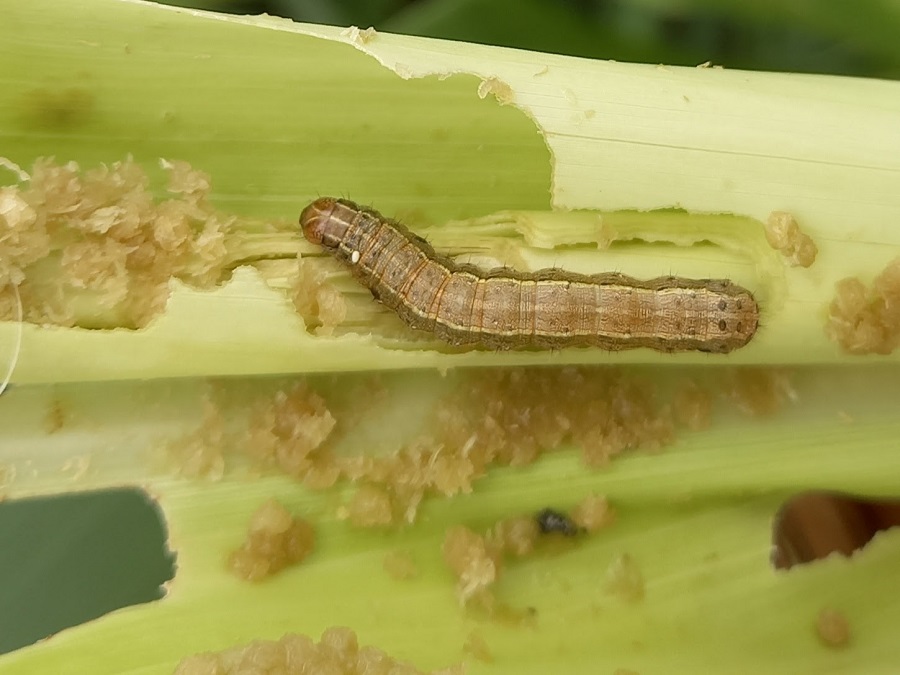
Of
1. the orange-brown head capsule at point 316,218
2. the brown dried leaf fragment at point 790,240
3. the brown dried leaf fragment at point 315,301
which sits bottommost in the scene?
the brown dried leaf fragment at point 315,301

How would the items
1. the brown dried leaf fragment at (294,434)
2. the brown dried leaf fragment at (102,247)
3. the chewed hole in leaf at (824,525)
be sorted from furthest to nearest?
the chewed hole in leaf at (824,525) → the brown dried leaf fragment at (294,434) → the brown dried leaf fragment at (102,247)

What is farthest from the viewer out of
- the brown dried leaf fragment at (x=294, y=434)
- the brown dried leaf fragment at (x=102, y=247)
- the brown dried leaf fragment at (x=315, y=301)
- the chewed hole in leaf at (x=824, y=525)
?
the chewed hole in leaf at (x=824, y=525)

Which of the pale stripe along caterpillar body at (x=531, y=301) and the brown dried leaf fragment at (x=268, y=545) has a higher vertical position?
the pale stripe along caterpillar body at (x=531, y=301)

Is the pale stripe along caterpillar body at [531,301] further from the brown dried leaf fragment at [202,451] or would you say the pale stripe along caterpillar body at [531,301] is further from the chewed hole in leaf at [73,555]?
the chewed hole in leaf at [73,555]

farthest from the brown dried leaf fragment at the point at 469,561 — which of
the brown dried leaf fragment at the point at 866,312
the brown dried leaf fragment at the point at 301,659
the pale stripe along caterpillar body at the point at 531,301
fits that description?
the brown dried leaf fragment at the point at 866,312

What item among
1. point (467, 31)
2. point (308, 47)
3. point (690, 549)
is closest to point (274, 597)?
point (690, 549)

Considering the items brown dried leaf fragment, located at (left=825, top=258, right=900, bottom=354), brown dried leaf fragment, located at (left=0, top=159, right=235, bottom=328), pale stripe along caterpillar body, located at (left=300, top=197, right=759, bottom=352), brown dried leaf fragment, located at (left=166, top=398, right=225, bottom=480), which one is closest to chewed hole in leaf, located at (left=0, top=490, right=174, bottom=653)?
brown dried leaf fragment, located at (left=166, top=398, right=225, bottom=480)

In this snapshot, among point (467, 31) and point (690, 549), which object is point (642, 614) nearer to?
point (690, 549)
